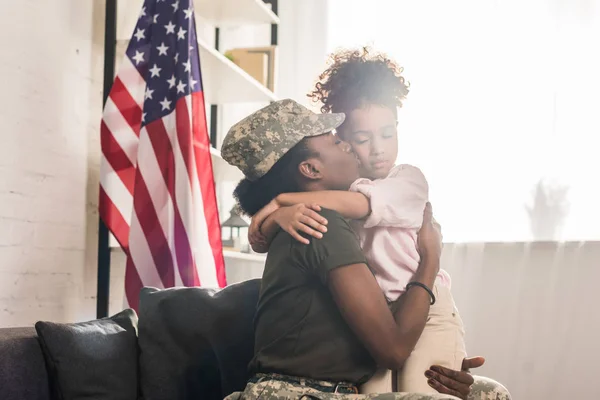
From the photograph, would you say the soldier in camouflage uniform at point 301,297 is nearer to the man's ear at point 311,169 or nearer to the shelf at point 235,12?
the man's ear at point 311,169

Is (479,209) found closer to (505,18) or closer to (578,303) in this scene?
(578,303)

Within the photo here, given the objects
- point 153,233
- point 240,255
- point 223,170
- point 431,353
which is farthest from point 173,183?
point 431,353

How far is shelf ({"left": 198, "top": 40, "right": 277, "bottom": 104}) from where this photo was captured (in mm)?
3777

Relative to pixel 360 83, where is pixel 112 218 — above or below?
below

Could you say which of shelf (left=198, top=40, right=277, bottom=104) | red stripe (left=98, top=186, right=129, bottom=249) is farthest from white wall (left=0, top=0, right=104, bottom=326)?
shelf (left=198, top=40, right=277, bottom=104)

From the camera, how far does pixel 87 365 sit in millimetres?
2076

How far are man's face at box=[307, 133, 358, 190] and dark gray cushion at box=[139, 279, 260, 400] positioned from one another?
69 cm

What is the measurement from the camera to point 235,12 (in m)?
4.19

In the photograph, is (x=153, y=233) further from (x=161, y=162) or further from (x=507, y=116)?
(x=507, y=116)

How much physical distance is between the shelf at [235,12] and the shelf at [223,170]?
0.77m

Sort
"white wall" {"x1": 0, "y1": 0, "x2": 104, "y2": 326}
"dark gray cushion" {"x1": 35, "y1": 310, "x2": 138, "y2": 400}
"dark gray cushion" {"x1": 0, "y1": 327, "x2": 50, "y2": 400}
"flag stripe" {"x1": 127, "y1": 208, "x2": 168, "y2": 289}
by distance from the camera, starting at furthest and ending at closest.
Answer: "flag stripe" {"x1": 127, "y1": 208, "x2": 168, "y2": 289} < "white wall" {"x1": 0, "y1": 0, "x2": 104, "y2": 326} < "dark gray cushion" {"x1": 35, "y1": 310, "x2": 138, "y2": 400} < "dark gray cushion" {"x1": 0, "y1": 327, "x2": 50, "y2": 400}

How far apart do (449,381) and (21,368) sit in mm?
1082

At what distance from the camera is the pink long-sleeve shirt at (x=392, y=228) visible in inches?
71.1

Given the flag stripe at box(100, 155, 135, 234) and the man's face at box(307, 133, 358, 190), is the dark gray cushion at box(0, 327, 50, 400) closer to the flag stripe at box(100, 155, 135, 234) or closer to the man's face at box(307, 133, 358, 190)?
the man's face at box(307, 133, 358, 190)
